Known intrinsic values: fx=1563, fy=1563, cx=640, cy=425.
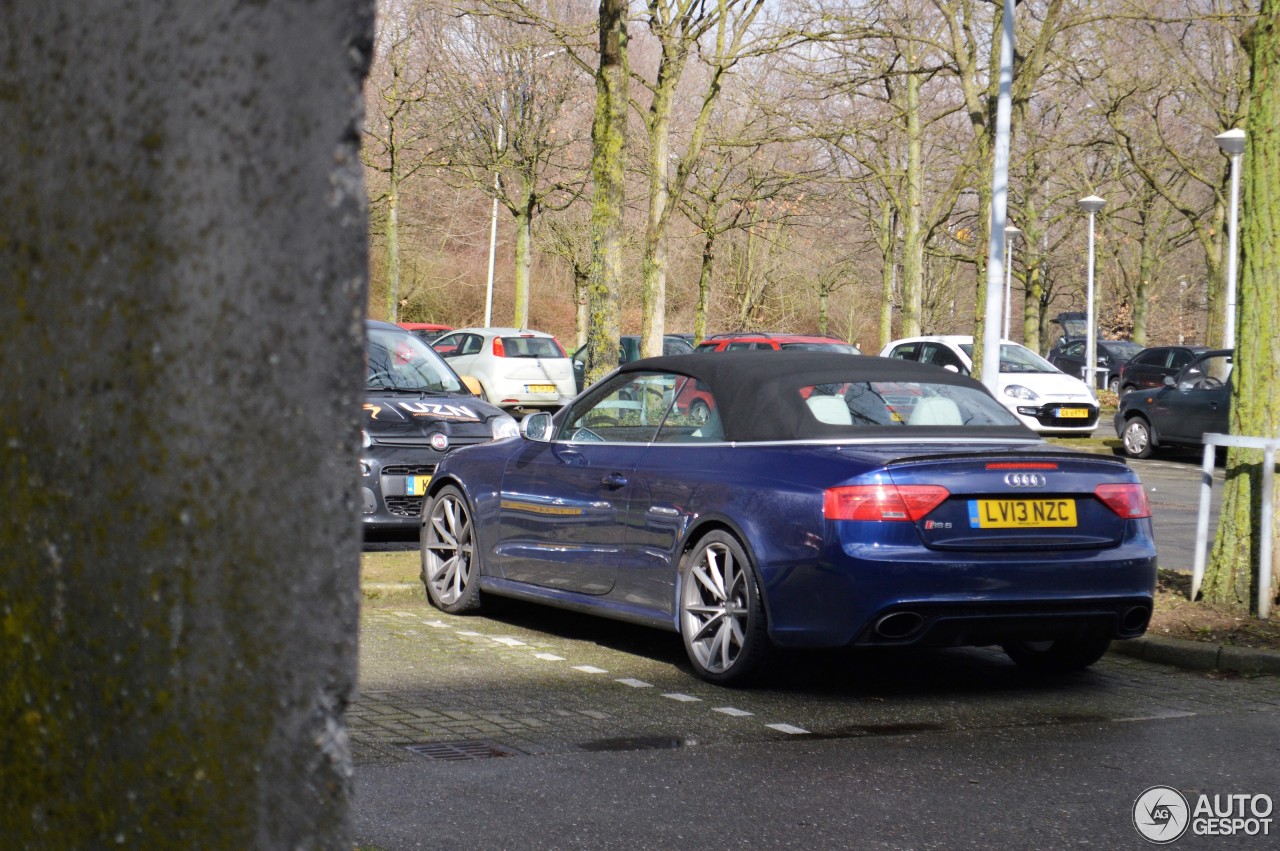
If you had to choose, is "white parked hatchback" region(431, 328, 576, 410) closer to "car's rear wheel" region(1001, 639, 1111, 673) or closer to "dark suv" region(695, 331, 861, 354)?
"dark suv" region(695, 331, 861, 354)

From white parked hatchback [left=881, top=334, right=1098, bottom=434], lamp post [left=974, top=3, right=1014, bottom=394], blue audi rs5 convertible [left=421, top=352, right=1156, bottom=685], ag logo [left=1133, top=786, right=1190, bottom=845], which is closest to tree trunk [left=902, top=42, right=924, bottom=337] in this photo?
white parked hatchback [left=881, top=334, right=1098, bottom=434]

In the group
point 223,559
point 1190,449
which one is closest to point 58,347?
point 223,559

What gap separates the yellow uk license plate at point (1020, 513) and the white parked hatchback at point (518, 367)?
23264 mm

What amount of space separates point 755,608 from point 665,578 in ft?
2.31

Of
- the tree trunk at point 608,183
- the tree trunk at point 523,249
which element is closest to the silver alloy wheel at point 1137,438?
the tree trunk at point 608,183

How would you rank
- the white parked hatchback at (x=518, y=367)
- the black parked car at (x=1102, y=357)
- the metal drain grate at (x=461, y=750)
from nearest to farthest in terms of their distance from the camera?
the metal drain grate at (x=461, y=750) < the white parked hatchback at (x=518, y=367) < the black parked car at (x=1102, y=357)

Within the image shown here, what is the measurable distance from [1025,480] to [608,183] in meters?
9.41

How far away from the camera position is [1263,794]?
4949 mm

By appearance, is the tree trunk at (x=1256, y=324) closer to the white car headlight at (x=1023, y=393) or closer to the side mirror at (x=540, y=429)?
the side mirror at (x=540, y=429)

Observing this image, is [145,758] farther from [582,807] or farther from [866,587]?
[866,587]

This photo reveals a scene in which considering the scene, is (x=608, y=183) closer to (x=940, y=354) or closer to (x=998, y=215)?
(x=998, y=215)

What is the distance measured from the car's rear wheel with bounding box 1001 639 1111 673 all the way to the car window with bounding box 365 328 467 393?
5885 millimetres

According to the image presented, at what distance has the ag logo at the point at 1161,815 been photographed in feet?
14.9

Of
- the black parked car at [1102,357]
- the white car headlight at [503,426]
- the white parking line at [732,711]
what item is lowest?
the white parking line at [732,711]
